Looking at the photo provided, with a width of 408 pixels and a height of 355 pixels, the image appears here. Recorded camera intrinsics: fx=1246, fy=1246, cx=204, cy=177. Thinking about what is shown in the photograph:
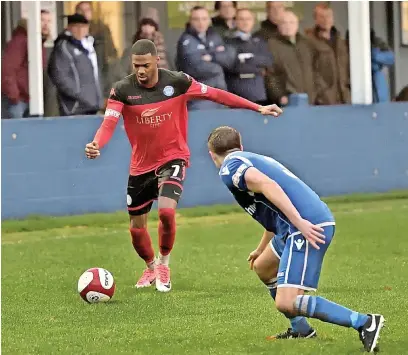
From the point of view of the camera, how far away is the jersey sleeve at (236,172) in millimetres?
7480

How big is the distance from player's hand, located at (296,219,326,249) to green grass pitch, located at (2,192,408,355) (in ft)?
2.21

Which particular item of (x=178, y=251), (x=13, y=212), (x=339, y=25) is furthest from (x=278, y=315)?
(x=339, y=25)

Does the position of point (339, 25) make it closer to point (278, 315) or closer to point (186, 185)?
point (186, 185)

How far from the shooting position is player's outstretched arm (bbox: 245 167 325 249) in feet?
24.0

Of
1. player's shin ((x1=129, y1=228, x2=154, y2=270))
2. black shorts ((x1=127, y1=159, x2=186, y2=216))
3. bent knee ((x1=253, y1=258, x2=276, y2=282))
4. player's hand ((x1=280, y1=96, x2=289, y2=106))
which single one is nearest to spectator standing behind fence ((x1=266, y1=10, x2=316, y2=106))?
player's hand ((x1=280, y1=96, x2=289, y2=106))

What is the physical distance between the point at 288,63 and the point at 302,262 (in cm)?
1030

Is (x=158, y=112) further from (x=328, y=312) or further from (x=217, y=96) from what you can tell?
(x=328, y=312)

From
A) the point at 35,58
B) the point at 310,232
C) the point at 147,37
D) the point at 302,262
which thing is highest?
the point at 147,37

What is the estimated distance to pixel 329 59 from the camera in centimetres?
1825

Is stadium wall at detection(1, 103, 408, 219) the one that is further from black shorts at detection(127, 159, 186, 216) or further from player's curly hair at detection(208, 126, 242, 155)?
player's curly hair at detection(208, 126, 242, 155)

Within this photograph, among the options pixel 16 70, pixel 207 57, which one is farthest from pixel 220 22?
pixel 16 70

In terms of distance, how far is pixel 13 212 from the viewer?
1550cm

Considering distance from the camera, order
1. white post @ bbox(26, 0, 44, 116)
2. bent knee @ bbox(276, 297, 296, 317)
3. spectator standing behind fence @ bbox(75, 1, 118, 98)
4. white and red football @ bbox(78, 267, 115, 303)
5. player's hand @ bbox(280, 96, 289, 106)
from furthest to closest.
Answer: player's hand @ bbox(280, 96, 289, 106) → spectator standing behind fence @ bbox(75, 1, 118, 98) → white post @ bbox(26, 0, 44, 116) → white and red football @ bbox(78, 267, 115, 303) → bent knee @ bbox(276, 297, 296, 317)

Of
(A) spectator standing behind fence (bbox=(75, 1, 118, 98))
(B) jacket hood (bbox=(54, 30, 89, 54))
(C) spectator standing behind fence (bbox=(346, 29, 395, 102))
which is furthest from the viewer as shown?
(C) spectator standing behind fence (bbox=(346, 29, 395, 102))
